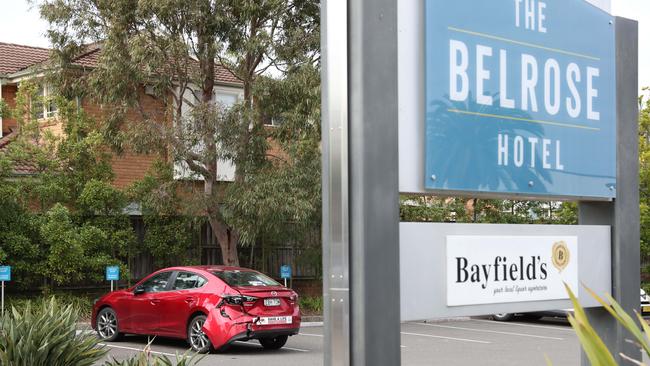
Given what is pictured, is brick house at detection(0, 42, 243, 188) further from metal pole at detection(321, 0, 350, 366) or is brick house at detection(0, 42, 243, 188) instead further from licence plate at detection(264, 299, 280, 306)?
metal pole at detection(321, 0, 350, 366)

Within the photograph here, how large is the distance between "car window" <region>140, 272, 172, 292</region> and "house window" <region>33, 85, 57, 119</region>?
8291mm

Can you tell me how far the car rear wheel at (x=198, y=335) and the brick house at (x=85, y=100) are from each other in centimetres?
868

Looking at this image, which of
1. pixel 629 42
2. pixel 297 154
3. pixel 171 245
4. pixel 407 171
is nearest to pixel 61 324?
pixel 407 171

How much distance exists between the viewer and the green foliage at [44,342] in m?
6.12

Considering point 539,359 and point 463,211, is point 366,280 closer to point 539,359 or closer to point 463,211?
point 539,359

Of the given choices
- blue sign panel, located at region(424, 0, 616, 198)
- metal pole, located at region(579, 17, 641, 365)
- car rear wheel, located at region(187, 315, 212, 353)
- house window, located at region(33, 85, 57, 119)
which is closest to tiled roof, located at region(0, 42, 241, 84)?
house window, located at region(33, 85, 57, 119)

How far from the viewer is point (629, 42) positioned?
469 cm

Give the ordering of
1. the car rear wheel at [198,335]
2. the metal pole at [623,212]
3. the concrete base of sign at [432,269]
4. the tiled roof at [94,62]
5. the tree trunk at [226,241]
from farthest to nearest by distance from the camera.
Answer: the tiled roof at [94,62]
the tree trunk at [226,241]
the car rear wheel at [198,335]
the metal pole at [623,212]
the concrete base of sign at [432,269]

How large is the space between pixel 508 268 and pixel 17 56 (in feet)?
94.1

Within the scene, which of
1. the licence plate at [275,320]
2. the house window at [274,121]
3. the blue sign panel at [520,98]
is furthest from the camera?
the house window at [274,121]

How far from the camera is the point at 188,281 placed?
1658 centimetres

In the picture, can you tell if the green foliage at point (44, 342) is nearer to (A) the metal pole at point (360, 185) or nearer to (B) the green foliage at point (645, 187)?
(A) the metal pole at point (360, 185)

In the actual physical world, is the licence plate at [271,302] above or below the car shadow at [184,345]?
above

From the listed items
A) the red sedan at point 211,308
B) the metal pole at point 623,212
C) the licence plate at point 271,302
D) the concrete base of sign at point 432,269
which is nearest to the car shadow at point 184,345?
the red sedan at point 211,308
